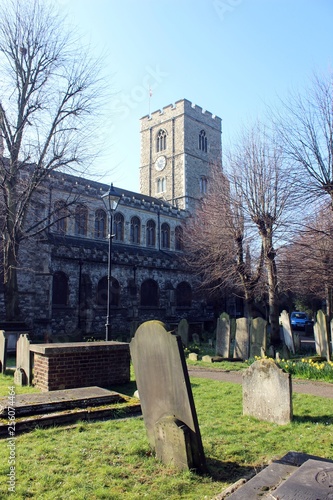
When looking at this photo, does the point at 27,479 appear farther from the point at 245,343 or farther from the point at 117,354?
the point at 245,343

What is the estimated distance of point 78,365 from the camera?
736 cm

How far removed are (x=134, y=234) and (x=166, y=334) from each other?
26.5m

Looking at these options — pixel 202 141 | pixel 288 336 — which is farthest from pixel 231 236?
pixel 202 141

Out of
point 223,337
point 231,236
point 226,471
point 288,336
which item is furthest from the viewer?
point 231,236

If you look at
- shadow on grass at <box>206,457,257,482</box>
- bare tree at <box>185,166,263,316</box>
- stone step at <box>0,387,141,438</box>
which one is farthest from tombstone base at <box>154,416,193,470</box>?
bare tree at <box>185,166,263,316</box>

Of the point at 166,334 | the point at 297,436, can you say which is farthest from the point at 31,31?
the point at 297,436

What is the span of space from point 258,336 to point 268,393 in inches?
272

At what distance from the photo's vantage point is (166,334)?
389 centimetres

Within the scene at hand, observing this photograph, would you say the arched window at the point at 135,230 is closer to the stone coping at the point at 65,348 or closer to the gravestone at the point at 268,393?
the stone coping at the point at 65,348

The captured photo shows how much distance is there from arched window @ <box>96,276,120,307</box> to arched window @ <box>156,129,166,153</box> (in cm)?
2310

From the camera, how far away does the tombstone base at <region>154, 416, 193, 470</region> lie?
357 cm

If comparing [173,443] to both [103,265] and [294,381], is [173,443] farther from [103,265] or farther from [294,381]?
[103,265]

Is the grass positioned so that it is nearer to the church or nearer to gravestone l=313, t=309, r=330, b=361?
gravestone l=313, t=309, r=330, b=361

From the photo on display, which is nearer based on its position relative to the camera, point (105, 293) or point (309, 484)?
point (309, 484)
